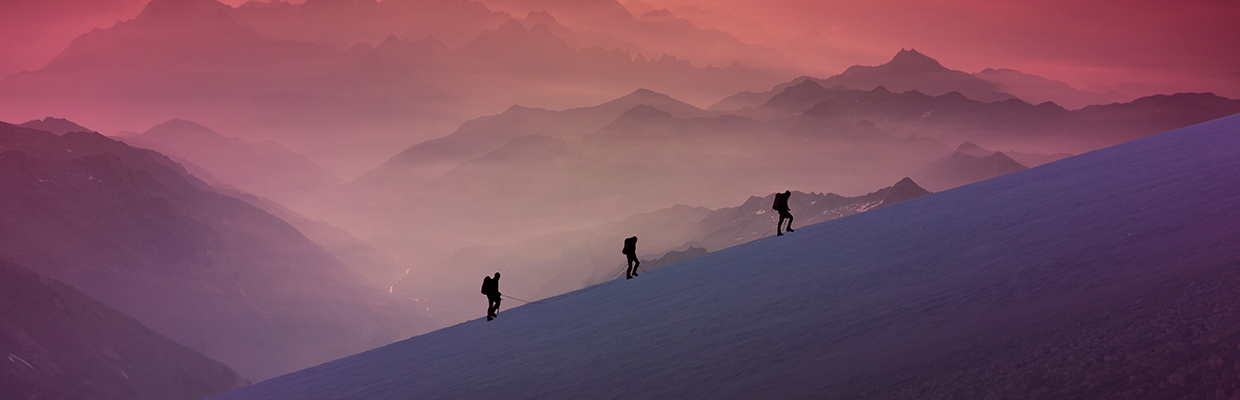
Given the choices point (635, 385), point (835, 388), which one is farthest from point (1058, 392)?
point (635, 385)

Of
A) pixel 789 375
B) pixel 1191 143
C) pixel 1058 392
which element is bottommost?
pixel 1058 392

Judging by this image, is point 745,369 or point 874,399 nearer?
point 874,399

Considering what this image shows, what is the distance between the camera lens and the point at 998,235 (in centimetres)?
1900

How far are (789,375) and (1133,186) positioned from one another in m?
17.0

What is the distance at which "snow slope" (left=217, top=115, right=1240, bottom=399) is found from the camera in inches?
356

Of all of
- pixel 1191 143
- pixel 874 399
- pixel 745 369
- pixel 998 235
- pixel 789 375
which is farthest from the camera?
pixel 1191 143

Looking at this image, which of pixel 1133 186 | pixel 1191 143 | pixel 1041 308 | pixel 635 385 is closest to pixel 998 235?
pixel 1133 186

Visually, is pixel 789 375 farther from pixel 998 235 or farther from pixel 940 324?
pixel 998 235

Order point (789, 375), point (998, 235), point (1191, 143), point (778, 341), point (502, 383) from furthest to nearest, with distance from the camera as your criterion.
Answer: point (1191, 143)
point (998, 235)
point (502, 383)
point (778, 341)
point (789, 375)

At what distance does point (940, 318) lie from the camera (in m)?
12.3

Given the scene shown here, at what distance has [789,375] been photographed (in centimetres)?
1138

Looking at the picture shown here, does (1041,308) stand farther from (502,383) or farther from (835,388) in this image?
(502,383)

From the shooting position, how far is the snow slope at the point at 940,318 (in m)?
9.03

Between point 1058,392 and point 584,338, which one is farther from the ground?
point 584,338
